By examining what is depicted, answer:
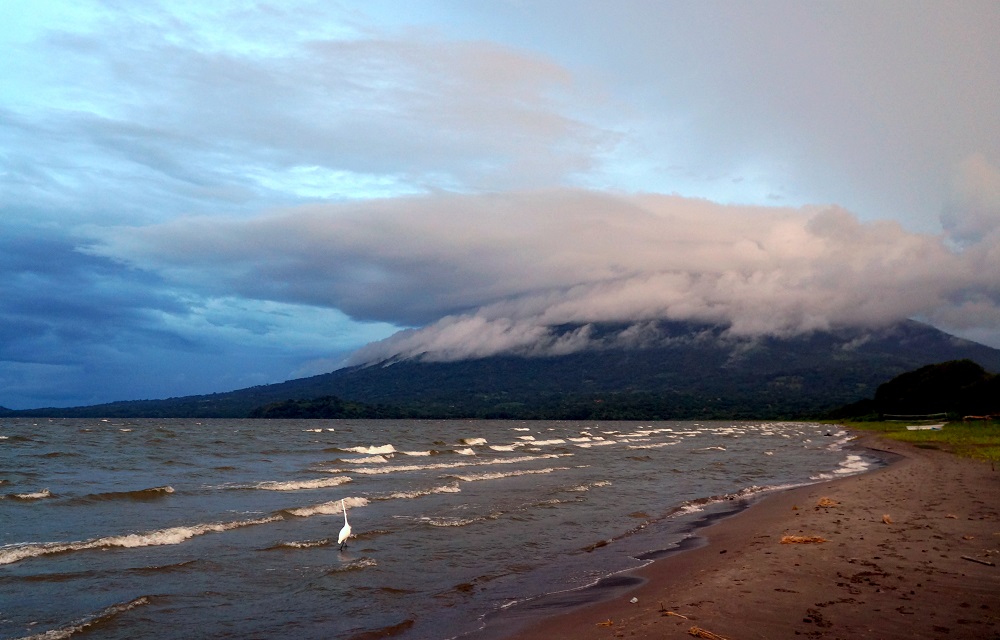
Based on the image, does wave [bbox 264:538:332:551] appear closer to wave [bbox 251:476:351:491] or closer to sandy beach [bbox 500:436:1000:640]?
sandy beach [bbox 500:436:1000:640]

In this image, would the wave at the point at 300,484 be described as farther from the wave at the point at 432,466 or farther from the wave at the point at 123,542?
the wave at the point at 123,542

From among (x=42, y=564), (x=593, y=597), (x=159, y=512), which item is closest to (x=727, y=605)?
(x=593, y=597)

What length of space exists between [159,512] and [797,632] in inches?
770

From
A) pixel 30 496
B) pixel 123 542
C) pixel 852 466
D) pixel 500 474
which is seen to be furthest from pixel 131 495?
pixel 852 466

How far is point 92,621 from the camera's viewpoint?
1087 cm

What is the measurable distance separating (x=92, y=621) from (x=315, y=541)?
6.87 meters

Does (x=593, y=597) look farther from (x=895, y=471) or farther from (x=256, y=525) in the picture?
(x=895, y=471)

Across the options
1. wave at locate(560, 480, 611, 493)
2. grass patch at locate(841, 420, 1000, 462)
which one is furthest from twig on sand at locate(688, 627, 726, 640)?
grass patch at locate(841, 420, 1000, 462)

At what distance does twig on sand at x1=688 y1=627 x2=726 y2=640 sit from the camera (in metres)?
8.51

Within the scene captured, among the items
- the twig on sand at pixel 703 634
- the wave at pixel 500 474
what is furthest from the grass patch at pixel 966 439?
the twig on sand at pixel 703 634

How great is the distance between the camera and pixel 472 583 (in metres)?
13.6

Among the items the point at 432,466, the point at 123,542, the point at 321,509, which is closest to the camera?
the point at 123,542

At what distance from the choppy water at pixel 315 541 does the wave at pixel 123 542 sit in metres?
0.07

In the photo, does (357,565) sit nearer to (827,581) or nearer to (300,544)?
(300,544)
